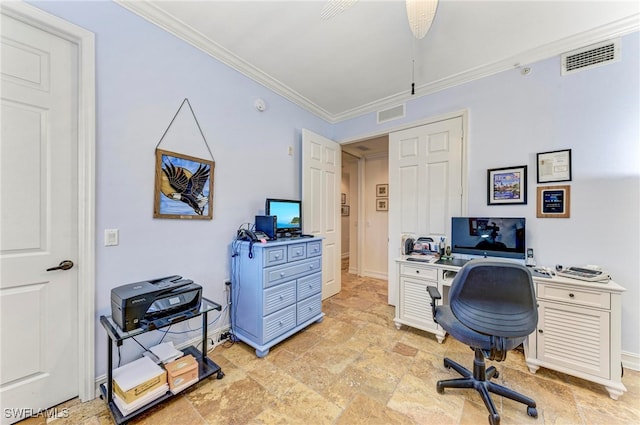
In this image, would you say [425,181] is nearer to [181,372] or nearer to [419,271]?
[419,271]

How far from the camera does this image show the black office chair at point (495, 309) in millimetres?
1378

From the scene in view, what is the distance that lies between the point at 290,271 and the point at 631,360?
2947 mm

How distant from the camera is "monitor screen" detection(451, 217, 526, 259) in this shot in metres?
2.18

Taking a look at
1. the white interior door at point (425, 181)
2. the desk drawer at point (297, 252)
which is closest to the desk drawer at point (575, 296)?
the white interior door at point (425, 181)

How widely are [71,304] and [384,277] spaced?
428 centimetres

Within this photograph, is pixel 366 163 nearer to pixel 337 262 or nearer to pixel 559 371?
pixel 337 262

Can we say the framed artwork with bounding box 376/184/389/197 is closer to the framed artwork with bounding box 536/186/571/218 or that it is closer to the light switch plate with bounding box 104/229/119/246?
the framed artwork with bounding box 536/186/571/218

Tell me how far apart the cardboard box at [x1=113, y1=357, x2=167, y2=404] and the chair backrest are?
2.04 metres

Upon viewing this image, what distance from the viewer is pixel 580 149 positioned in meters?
2.08

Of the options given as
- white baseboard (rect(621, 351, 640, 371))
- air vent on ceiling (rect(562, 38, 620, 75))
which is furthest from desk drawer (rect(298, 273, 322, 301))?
air vent on ceiling (rect(562, 38, 620, 75))

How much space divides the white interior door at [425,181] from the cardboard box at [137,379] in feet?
7.29

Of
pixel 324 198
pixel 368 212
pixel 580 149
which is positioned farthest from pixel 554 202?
pixel 368 212

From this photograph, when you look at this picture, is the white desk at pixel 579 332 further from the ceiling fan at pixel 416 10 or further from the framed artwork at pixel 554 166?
the ceiling fan at pixel 416 10

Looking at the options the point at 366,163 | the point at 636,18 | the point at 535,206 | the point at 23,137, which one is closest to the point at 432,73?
the point at 636,18
